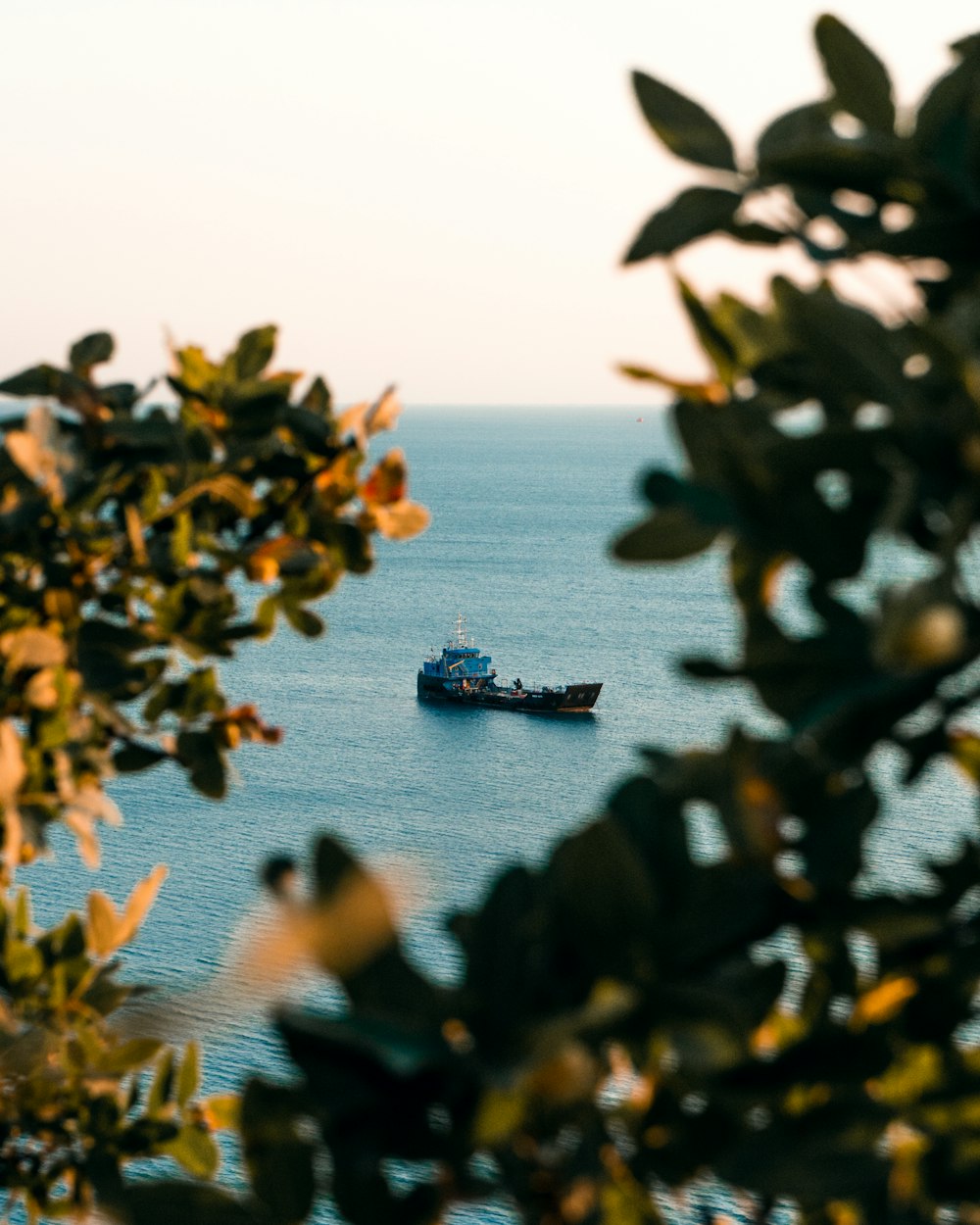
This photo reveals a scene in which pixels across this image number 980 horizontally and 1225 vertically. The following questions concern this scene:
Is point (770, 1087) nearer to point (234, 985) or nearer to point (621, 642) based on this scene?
point (234, 985)

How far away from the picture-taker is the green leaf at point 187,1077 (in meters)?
2.00

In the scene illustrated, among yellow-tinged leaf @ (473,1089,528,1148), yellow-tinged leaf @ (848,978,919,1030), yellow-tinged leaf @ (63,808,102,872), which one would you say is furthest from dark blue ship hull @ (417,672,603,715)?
yellow-tinged leaf @ (473,1089,528,1148)

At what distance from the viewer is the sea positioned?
133 ft

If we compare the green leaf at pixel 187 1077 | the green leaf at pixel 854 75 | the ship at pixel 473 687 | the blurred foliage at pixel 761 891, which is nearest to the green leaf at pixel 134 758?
the green leaf at pixel 187 1077

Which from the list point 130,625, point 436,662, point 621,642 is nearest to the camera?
point 130,625

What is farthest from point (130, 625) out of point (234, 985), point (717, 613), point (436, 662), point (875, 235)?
point (717, 613)

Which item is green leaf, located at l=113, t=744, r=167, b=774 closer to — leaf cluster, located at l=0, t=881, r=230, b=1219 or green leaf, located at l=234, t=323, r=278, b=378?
leaf cluster, located at l=0, t=881, r=230, b=1219

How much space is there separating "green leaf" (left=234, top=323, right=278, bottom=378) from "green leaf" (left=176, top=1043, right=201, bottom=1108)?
3.34 ft

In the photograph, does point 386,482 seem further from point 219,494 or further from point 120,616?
point 120,616

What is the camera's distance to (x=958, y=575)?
95 centimetres

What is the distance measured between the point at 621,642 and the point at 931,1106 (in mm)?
70268

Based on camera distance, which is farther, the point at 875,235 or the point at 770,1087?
the point at 875,235

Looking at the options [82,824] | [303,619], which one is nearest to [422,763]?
[303,619]

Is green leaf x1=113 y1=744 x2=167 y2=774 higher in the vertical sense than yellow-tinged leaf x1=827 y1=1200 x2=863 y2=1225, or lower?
lower
